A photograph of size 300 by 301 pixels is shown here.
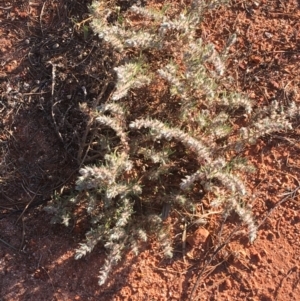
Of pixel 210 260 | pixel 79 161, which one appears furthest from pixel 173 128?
pixel 210 260

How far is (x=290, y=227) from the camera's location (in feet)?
11.1

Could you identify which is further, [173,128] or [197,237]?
[197,237]

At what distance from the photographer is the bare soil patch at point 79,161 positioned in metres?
3.37

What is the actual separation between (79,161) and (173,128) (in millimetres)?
745

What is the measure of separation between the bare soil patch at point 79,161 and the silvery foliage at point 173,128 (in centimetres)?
23

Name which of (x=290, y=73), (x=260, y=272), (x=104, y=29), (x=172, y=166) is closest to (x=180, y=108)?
(x=172, y=166)

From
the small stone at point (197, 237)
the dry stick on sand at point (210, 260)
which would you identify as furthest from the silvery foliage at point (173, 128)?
the dry stick on sand at point (210, 260)

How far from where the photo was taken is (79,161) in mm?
3412

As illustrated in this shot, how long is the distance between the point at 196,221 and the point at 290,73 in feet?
3.87

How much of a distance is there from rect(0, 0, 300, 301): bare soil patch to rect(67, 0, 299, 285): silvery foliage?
8.9 inches

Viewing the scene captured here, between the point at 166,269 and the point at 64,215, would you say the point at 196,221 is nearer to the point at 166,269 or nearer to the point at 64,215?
the point at 166,269

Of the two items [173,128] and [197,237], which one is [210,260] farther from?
[173,128]

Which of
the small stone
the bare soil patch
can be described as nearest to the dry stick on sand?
the bare soil patch

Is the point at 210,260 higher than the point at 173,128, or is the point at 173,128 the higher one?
the point at 173,128
